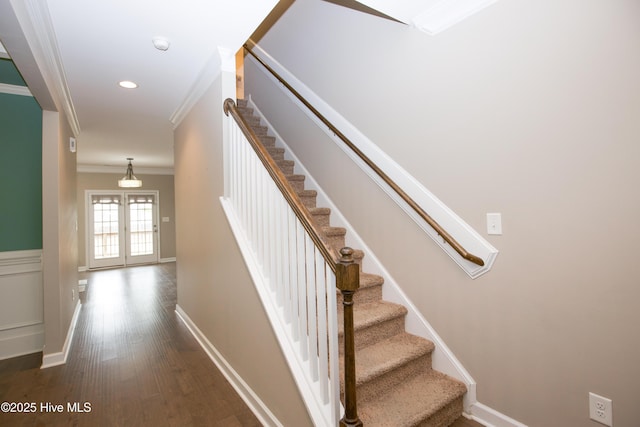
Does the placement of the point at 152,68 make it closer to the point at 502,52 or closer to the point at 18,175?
the point at 18,175

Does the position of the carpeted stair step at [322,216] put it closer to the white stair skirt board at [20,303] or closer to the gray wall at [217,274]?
the gray wall at [217,274]

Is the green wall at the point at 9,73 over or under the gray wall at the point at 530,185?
over

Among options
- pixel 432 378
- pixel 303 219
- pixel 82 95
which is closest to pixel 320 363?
pixel 303 219

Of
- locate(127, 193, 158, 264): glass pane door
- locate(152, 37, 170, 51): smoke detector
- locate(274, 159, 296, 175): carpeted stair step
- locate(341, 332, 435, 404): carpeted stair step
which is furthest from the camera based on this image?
locate(127, 193, 158, 264): glass pane door

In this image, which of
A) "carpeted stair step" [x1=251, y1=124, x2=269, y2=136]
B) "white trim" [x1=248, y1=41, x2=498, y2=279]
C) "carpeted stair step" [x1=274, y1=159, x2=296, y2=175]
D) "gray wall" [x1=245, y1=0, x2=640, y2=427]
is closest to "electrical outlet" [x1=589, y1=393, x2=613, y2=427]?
"gray wall" [x1=245, y1=0, x2=640, y2=427]

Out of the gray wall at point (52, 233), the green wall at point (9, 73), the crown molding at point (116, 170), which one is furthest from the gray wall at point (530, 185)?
the crown molding at point (116, 170)

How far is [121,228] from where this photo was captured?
8078 millimetres

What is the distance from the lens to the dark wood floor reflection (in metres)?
2.01

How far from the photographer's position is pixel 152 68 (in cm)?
253

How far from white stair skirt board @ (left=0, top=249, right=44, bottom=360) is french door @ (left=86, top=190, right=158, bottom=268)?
5.31 meters

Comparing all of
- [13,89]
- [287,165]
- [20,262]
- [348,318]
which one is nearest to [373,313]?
[348,318]

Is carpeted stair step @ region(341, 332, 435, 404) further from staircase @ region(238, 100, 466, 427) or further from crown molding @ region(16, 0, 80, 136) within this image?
crown molding @ region(16, 0, 80, 136)

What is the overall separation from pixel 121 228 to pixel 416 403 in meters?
8.62

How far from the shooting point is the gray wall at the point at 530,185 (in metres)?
1.38
